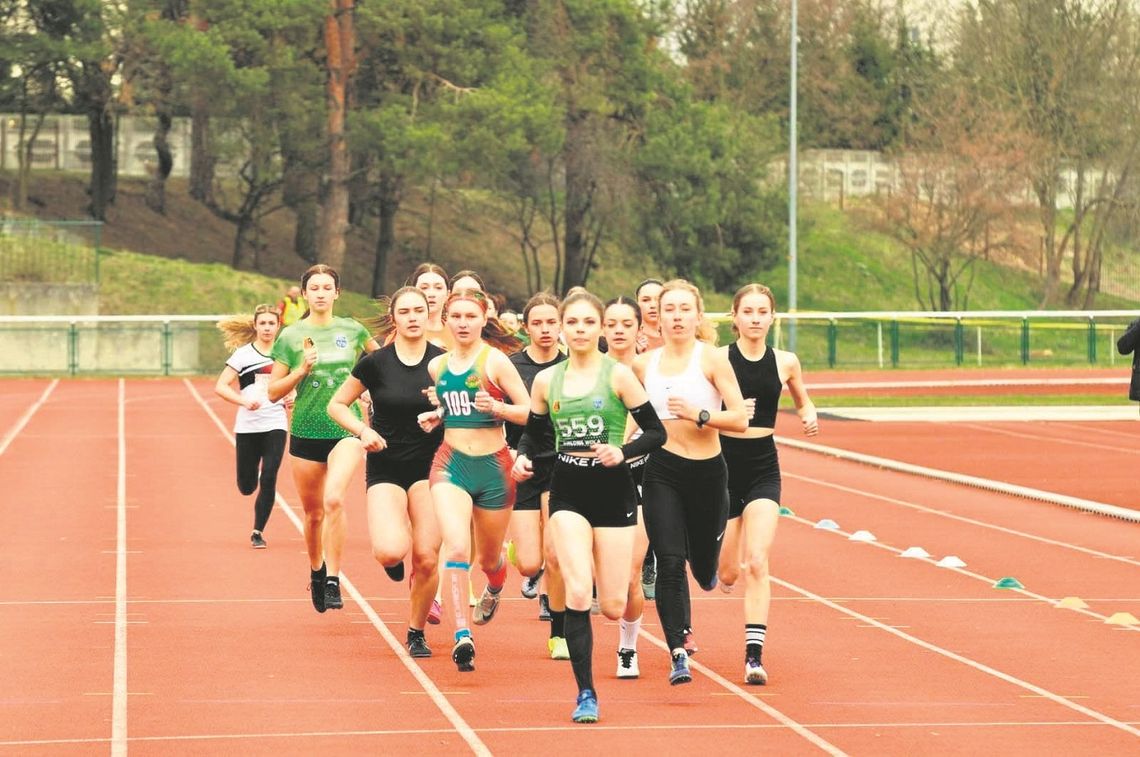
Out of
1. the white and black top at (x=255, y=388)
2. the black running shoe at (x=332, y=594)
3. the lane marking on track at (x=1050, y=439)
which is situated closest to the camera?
the black running shoe at (x=332, y=594)

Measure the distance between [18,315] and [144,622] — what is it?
133 feet

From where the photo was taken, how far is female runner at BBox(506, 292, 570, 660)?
10.7 m

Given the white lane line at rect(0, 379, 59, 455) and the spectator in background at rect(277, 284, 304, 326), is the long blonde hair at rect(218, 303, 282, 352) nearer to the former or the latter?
the spectator in background at rect(277, 284, 304, 326)

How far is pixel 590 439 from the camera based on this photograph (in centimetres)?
929

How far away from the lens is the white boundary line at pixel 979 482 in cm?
1884

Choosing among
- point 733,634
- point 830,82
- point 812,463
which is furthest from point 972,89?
point 733,634

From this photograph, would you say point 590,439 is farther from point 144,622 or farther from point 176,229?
point 176,229

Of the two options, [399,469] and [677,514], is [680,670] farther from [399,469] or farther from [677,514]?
[399,469]

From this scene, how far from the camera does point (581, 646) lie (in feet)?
29.2

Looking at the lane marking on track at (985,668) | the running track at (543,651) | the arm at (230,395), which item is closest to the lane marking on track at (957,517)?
the running track at (543,651)

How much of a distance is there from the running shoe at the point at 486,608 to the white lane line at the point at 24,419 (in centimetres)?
1590

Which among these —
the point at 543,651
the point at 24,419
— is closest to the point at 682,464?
the point at 543,651

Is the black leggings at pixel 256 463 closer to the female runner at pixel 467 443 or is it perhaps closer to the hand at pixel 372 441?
the hand at pixel 372 441

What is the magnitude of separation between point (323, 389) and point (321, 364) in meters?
0.14
